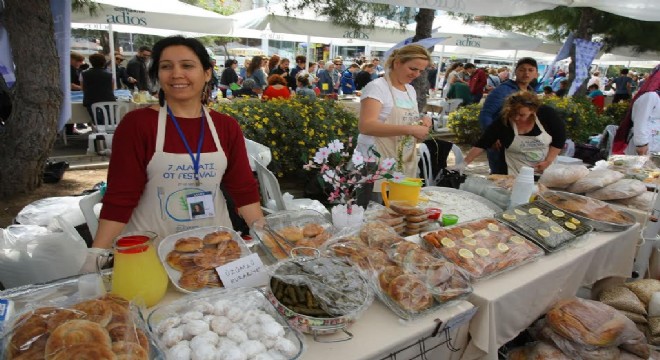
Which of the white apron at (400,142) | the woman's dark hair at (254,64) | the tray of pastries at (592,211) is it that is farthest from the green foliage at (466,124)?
the tray of pastries at (592,211)

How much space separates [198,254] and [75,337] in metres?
0.61

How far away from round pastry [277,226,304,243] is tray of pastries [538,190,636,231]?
145 cm

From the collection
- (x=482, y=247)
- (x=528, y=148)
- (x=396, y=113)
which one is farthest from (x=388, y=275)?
(x=528, y=148)

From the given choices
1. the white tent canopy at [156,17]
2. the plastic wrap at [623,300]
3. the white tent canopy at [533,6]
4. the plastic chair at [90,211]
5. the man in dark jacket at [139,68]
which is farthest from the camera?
the man in dark jacket at [139,68]

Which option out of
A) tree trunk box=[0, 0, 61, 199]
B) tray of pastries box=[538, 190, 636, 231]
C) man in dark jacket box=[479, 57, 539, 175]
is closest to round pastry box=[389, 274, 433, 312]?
tray of pastries box=[538, 190, 636, 231]

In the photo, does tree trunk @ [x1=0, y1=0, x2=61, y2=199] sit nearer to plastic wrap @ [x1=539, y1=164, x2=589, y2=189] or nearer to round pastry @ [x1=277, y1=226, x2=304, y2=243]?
round pastry @ [x1=277, y1=226, x2=304, y2=243]

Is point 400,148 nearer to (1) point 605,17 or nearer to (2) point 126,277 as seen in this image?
(2) point 126,277

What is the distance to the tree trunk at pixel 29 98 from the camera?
4203mm

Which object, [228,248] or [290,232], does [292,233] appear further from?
[228,248]

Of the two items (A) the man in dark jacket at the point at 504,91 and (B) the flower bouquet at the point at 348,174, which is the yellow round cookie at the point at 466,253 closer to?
(B) the flower bouquet at the point at 348,174

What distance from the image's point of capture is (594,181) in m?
2.63

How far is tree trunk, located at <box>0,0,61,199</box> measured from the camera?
13.8 ft

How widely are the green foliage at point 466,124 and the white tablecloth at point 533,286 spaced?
20.3 ft

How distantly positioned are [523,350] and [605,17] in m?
10.5
